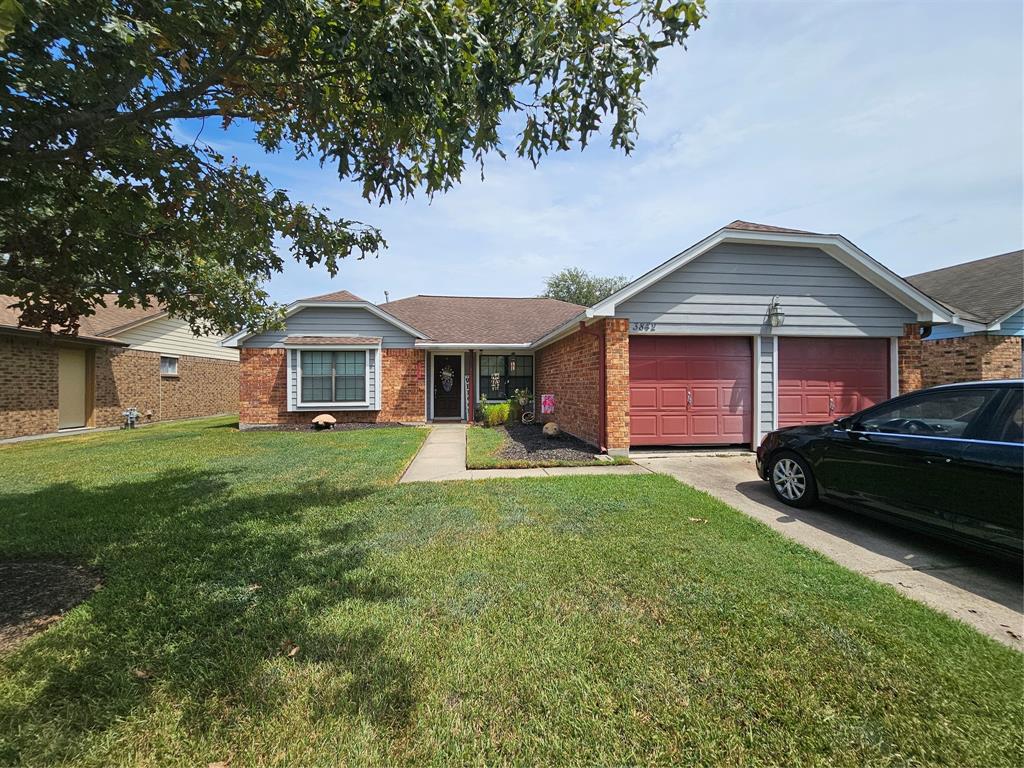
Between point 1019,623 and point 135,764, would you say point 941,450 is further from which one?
point 135,764

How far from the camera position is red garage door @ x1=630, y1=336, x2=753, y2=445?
28.0ft

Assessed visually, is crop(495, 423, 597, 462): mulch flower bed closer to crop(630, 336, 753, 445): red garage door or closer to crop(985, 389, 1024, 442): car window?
crop(630, 336, 753, 445): red garage door

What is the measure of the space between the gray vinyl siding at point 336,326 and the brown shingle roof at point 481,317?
1057mm

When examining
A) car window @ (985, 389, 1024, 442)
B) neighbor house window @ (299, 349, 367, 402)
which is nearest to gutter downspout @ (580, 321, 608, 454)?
car window @ (985, 389, 1024, 442)

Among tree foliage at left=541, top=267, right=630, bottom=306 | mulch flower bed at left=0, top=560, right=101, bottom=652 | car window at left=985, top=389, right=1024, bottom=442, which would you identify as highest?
tree foliage at left=541, top=267, right=630, bottom=306

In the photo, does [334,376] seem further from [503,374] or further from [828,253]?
[828,253]

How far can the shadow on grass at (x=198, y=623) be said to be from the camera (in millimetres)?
2084

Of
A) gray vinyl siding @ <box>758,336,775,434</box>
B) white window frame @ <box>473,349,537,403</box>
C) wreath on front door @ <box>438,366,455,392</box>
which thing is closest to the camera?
gray vinyl siding @ <box>758,336,775,434</box>

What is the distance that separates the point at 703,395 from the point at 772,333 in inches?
72.3

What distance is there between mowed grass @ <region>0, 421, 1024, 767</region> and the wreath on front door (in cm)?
1091

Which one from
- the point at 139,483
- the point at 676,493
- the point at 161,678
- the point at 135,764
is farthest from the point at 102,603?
the point at 676,493

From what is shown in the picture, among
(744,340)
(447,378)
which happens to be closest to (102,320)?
(447,378)

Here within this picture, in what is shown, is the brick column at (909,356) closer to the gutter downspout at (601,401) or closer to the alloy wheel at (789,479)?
the alloy wheel at (789,479)

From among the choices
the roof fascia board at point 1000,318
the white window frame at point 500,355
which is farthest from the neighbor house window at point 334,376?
the roof fascia board at point 1000,318
